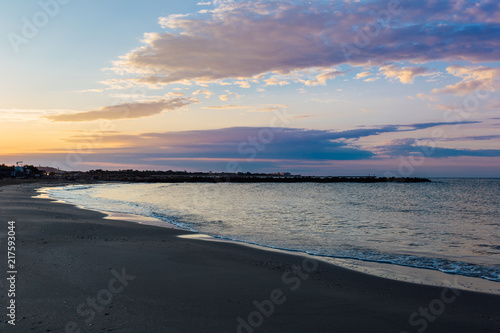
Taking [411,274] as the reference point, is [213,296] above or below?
above

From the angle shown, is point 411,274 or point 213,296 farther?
point 411,274

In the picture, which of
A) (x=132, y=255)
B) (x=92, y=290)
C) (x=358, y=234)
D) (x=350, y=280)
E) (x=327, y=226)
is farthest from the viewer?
(x=327, y=226)

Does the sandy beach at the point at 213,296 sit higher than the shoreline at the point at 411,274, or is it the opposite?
the sandy beach at the point at 213,296

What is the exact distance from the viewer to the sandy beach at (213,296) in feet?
19.4

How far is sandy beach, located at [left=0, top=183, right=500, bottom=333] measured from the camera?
5.91 meters

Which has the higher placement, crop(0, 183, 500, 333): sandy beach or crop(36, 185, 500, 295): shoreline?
crop(0, 183, 500, 333): sandy beach

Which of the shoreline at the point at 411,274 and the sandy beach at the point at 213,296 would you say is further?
the shoreline at the point at 411,274

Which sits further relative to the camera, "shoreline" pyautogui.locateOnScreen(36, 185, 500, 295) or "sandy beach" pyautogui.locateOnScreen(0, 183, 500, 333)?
"shoreline" pyautogui.locateOnScreen(36, 185, 500, 295)

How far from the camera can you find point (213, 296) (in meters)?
7.27

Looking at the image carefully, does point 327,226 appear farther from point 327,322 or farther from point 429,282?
point 327,322

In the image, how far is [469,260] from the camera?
12164mm

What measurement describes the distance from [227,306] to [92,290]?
296 cm

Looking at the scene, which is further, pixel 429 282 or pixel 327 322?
pixel 429 282

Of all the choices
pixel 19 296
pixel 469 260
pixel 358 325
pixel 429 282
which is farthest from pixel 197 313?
pixel 469 260
